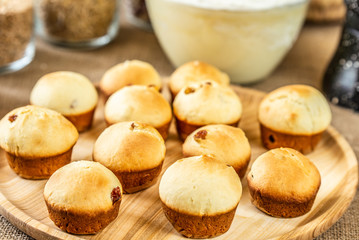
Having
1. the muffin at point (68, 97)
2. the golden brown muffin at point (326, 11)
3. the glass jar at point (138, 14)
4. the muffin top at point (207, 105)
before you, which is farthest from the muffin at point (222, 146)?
the golden brown muffin at point (326, 11)

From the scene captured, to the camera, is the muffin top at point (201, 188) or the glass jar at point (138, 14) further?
the glass jar at point (138, 14)

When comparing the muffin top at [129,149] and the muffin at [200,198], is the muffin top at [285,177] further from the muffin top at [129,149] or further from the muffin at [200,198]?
the muffin top at [129,149]

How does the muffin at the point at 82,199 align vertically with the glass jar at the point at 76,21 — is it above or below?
above

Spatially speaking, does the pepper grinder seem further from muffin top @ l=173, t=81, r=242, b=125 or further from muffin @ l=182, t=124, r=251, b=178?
muffin @ l=182, t=124, r=251, b=178

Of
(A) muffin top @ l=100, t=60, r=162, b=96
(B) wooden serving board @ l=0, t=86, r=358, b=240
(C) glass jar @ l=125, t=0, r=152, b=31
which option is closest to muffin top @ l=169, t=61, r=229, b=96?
(A) muffin top @ l=100, t=60, r=162, b=96

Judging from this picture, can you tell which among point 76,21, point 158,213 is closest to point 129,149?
point 158,213

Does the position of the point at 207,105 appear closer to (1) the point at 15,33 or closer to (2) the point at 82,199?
(2) the point at 82,199
